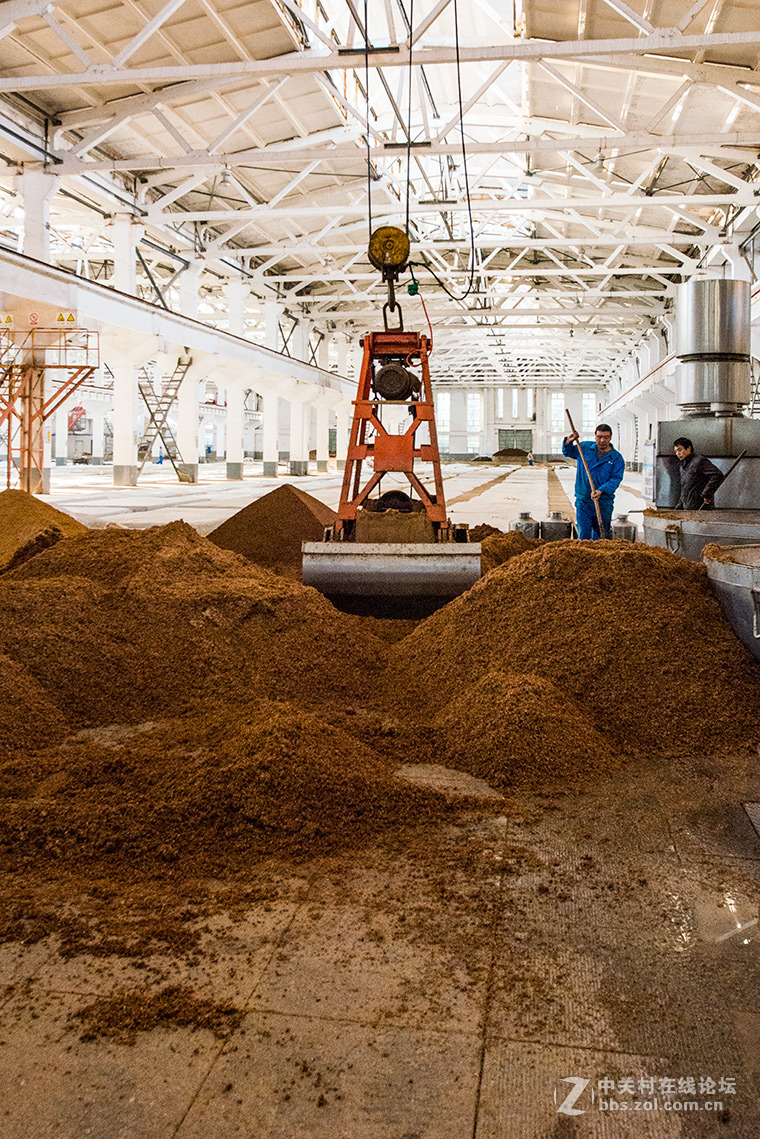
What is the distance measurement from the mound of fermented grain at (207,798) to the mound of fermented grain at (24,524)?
3.59 meters

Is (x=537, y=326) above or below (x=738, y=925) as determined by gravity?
above

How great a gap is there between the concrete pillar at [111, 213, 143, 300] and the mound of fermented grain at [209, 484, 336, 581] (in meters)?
9.50

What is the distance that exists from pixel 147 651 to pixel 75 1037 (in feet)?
8.88

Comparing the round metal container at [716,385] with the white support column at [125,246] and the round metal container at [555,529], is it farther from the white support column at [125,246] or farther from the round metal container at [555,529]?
the white support column at [125,246]

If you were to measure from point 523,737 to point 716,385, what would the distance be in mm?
5603

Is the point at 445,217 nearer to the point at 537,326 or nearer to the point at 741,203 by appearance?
the point at 741,203

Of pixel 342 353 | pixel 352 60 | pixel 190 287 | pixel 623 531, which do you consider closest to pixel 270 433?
pixel 190 287

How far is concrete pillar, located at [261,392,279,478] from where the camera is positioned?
2506cm

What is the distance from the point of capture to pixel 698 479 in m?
7.41

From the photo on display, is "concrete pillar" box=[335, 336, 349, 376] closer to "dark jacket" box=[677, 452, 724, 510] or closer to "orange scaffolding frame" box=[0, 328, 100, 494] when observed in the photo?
"orange scaffolding frame" box=[0, 328, 100, 494]

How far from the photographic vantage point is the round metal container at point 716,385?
7.82 m

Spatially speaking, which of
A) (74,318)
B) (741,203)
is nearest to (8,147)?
(74,318)

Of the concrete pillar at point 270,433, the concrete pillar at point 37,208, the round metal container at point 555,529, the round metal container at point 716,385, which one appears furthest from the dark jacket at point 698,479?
the concrete pillar at point 270,433

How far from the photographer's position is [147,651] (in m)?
4.38
